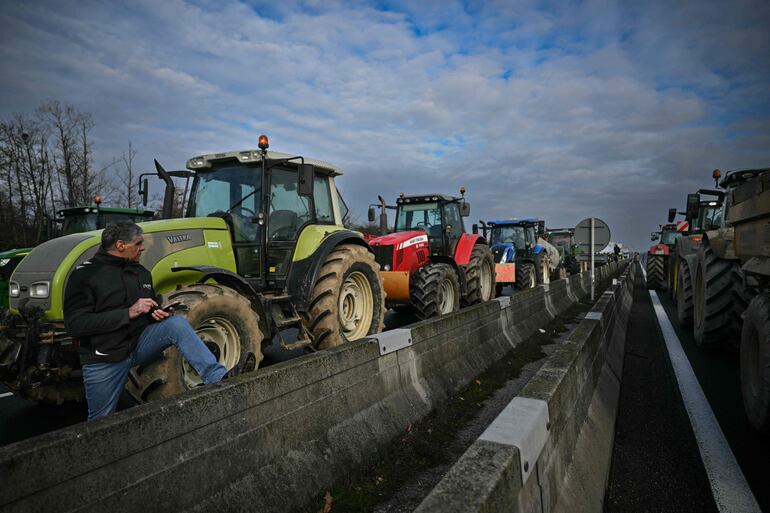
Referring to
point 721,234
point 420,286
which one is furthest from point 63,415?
point 721,234

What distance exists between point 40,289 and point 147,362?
1485mm

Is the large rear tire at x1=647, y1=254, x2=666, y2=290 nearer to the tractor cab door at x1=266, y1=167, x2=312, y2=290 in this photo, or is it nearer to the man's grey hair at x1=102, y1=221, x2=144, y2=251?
the tractor cab door at x1=266, y1=167, x2=312, y2=290

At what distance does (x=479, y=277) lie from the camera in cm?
1024

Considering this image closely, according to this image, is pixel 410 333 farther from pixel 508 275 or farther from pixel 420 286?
pixel 508 275

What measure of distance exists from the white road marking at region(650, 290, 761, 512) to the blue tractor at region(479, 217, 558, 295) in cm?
971

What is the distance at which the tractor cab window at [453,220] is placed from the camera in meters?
10.3

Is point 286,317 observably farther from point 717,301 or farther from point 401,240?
point 717,301

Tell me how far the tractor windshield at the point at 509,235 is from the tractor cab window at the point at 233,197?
45.3ft

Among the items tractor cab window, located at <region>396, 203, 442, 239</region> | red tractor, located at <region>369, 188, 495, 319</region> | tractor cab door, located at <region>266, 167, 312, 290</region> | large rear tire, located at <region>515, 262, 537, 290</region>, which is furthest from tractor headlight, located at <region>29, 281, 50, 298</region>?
large rear tire, located at <region>515, 262, 537, 290</region>

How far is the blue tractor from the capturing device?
14945 millimetres

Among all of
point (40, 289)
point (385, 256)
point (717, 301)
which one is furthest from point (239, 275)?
point (717, 301)

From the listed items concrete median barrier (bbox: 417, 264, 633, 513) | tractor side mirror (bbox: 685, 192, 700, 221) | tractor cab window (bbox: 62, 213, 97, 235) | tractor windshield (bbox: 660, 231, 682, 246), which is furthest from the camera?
tractor windshield (bbox: 660, 231, 682, 246)

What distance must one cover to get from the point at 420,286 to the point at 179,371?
5491 millimetres

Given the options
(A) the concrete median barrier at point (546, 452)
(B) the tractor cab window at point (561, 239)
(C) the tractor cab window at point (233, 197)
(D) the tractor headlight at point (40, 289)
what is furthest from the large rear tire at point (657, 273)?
(D) the tractor headlight at point (40, 289)
